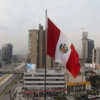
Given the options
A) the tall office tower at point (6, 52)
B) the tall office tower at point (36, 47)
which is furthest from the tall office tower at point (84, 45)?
the tall office tower at point (36, 47)

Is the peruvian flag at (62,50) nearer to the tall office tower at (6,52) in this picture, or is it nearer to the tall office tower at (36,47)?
the tall office tower at (36,47)


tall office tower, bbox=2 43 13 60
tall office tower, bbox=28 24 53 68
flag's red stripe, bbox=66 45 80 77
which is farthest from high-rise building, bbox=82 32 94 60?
flag's red stripe, bbox=66 45 80 77

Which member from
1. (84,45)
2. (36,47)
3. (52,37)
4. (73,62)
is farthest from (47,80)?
(84,45)

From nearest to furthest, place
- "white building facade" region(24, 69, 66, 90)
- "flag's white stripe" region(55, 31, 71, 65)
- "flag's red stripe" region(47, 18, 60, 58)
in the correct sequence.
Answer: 1. "flag's red stripe" region(47, 18, 60, 58)
2. "flag's white stripe" region(55, 31, 71, 65)
3. "white building facade" region(24, 69, 66, 90)

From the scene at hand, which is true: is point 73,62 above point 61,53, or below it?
below

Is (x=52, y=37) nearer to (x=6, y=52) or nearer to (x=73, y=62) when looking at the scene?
(x=73, y=62)

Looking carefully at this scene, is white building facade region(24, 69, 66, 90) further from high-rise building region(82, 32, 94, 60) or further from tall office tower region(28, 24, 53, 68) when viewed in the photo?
high-rise building region(82, 32, 94, 60)

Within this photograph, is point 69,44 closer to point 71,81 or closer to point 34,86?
point 34,86
